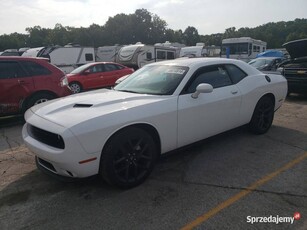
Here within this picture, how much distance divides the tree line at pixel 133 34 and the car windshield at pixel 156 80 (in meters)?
72.2

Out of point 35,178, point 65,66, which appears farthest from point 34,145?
point 65,66

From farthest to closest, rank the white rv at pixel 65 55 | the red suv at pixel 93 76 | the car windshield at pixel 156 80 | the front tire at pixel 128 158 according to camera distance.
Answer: the white rv at pixel 65 55, the red suv at pixel 93 76, the car windshield at pixel 156 80, the front tire at pixel 128 158

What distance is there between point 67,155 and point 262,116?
3.77 metres

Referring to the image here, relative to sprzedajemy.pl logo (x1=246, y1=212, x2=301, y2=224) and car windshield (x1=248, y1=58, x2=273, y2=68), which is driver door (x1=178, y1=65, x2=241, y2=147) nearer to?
sprzedajemy.pl logo (x1=246, y1=212, x2=301, y2=224)

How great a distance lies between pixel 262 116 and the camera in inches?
206

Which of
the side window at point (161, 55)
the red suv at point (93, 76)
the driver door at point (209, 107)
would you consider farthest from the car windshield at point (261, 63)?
the driver door at point (209, 107)

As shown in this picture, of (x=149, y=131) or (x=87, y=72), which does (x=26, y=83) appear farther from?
(x=87, y=72)

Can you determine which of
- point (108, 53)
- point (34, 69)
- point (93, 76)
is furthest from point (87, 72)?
point (108, 53)

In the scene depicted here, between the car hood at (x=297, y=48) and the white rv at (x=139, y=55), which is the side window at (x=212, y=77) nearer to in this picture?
the car hood at (x=297, y=48)

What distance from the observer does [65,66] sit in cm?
1955

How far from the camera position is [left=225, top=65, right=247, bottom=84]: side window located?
471 cm

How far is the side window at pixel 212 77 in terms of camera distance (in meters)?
4.04

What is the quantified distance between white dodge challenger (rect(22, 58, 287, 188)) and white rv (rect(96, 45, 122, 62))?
780 inches

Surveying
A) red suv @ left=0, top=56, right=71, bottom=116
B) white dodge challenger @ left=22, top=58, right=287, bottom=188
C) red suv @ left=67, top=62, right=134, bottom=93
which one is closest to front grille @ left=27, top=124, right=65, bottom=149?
white dodge challenger @ left=22, top=58, right=287, bottom=188
